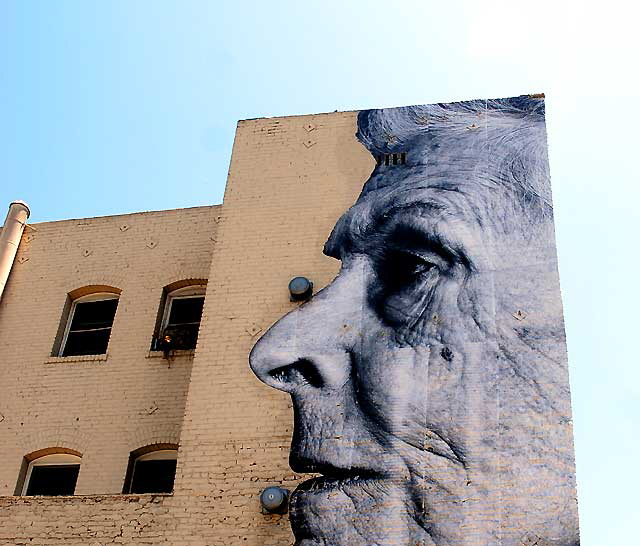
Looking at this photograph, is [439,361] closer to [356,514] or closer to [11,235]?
[356,514]

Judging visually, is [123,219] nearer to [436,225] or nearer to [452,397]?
[436,225]

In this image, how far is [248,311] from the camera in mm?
12328

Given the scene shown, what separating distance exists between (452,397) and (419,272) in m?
1.74

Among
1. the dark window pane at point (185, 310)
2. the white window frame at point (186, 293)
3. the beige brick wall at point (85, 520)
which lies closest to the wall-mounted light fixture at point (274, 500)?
the beige brick wall at point (85, 520)

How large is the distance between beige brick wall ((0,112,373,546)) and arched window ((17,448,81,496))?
0.81ft

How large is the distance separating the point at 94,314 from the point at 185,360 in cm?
237

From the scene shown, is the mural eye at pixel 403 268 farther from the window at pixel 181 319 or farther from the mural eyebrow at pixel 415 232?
the window at pixel 181 319

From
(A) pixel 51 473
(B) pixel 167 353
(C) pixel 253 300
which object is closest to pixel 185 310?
→ (B) pixel 167 353

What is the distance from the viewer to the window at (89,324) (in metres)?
14.8

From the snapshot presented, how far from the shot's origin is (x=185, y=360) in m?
13.9

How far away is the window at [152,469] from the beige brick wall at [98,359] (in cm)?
18

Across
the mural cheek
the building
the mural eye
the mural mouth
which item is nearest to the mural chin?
the mural mouth

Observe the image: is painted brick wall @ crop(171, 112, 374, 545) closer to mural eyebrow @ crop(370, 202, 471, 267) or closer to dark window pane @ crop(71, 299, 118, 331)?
mural eyebrow @ crop(370, 202, 471, 267)

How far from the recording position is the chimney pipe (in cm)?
1566
